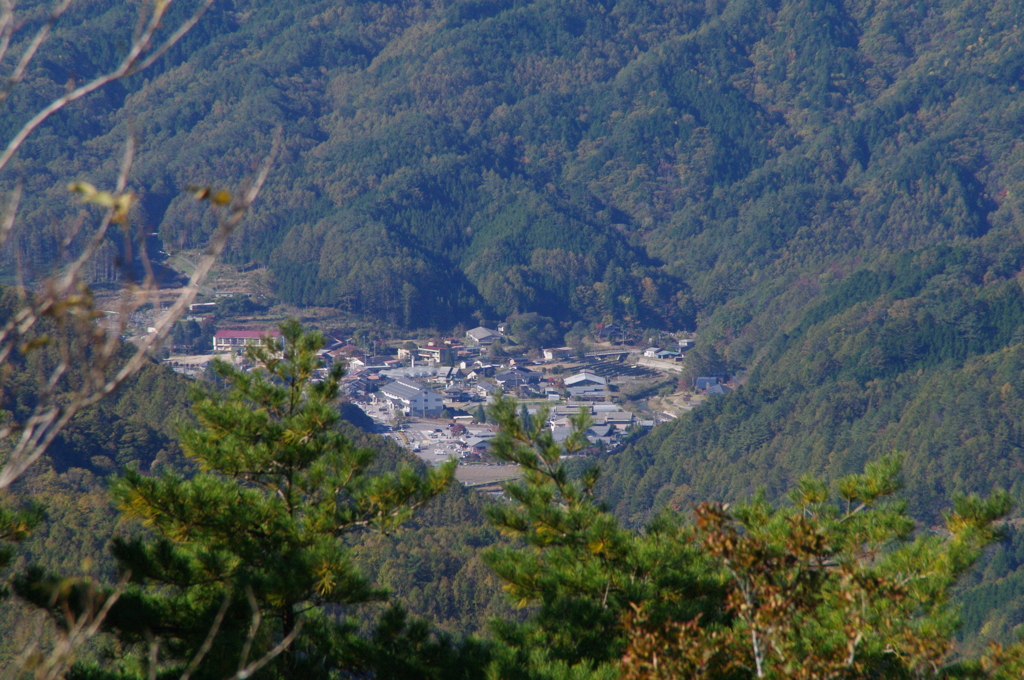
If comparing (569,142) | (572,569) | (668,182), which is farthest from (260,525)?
(569,142)

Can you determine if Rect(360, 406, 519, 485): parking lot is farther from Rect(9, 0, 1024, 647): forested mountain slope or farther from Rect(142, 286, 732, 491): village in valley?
Rect(9, 0, 1024, 647): forested mountain slope

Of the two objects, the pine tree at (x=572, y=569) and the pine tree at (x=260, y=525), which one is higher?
the pine tree at (x=260, y=525)

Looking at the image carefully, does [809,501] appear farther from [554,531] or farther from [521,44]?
[521,44]

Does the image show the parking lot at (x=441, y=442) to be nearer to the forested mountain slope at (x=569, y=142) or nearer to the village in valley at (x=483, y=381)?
the village in valley at (x=483, y=381)

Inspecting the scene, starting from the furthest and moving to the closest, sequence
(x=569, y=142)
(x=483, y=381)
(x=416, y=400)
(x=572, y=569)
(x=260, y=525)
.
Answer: (x=569, y=142)
(x=483, y=381)
(x=416, y=400)
(x=572, y=569)
(x=260, y=525)

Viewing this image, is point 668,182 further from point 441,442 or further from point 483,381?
point 441,442

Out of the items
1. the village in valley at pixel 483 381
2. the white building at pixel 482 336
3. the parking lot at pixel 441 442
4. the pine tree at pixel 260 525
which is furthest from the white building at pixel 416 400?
the pine tree at pixel 260 525

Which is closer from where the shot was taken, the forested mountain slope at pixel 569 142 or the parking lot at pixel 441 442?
the parking lot at pixel 441 442

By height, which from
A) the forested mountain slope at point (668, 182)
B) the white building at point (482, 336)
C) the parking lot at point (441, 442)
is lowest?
the white building at point (482, 336)

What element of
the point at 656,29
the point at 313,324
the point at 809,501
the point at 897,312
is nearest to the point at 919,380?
the point at 897,312

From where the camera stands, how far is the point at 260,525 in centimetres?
571

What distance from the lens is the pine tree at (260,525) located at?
5230 millimetres

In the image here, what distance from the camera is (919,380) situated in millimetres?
38469

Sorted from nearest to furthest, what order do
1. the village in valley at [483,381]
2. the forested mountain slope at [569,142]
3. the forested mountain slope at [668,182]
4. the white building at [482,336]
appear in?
the forested mountain slope at [668,182] < the village in valley at [483,381] < the white building at [482,336] < the forested mountain slope at [569,142]
